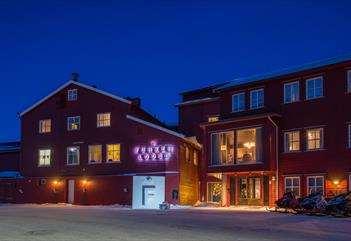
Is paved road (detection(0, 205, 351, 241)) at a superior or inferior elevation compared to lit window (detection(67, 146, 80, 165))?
inferior

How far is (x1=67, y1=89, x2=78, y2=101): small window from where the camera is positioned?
170ft

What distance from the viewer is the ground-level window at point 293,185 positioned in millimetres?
37281

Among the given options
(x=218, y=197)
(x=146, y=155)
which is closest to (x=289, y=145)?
(x=218, y=197)

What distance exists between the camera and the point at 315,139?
3666 cm

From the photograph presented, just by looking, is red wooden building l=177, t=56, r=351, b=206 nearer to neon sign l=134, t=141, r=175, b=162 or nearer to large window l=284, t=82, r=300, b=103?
large window l=284, t=82, r=300, b=103

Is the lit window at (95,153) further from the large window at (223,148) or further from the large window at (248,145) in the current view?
the large window at (248,145)

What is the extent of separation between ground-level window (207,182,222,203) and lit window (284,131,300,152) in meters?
9.60

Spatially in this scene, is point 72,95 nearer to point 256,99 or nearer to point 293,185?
point 256,99

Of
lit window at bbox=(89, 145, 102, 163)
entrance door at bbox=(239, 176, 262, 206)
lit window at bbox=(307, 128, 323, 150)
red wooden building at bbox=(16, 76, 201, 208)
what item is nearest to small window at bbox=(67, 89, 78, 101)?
red wooden building at bbox=(16, 76, 201, 208)

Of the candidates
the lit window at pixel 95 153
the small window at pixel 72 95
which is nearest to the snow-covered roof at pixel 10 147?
the small window at pixel 72 95

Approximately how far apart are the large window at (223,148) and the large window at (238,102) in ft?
7.09

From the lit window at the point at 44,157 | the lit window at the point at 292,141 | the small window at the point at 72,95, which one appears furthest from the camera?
the lit window at the point at 44,157

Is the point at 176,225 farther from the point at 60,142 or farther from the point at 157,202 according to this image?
the point at 60,142

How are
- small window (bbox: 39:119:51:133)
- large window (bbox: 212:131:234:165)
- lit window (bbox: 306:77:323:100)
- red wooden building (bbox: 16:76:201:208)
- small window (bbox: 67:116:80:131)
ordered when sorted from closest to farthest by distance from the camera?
1. lit window (bbox: 306:77:323:100)
2. large window (bbox: 212:131:234:165)
3. red wooden building (bbox: 16:76:201:208)
4. small window (bbox: 67:116:80:131)
5. small window (bbox: 39:119:51:133)
